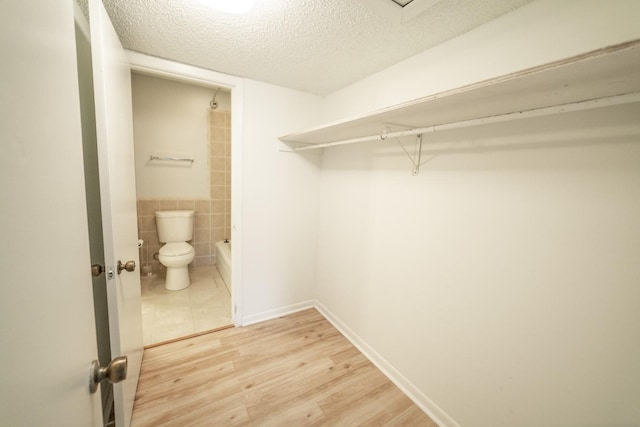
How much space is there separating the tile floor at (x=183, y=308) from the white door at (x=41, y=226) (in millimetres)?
1724

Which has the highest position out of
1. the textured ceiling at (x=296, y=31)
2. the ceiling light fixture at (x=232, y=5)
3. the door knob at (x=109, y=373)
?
the textured ceiling at (x=296, y=31)

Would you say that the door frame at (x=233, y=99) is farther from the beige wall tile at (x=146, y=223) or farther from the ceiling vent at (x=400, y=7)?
the beige wall tile at (x=146, y=223)

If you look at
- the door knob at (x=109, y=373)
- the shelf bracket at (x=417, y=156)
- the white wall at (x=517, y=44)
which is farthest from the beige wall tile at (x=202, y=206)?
the door knob at (x=109, y=373)

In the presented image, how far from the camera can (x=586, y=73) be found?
2.19 feet

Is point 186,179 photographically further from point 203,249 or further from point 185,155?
point 203,249

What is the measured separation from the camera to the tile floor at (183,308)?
211cm

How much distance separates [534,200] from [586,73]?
542 millimetres

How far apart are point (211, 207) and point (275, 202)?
1567 millimetres

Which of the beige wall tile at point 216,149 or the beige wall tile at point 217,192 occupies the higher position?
the beige wall tile at point 216,149

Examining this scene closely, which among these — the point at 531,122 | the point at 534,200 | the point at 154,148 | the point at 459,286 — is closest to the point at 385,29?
the point at 531,122

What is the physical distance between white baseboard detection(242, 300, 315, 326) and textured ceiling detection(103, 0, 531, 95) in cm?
212

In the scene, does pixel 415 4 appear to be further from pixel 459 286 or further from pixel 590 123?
pixel 459 286

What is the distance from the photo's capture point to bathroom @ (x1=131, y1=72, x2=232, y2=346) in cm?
275

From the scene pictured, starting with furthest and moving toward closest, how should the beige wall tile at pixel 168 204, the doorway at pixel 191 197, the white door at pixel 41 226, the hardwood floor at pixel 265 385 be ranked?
1. the beige wall tile at pixel 168 204
2. the doorway at pixel 191 197
3. the hardwood floor at pixel 265 385
4. the white door at pixel 41 226
